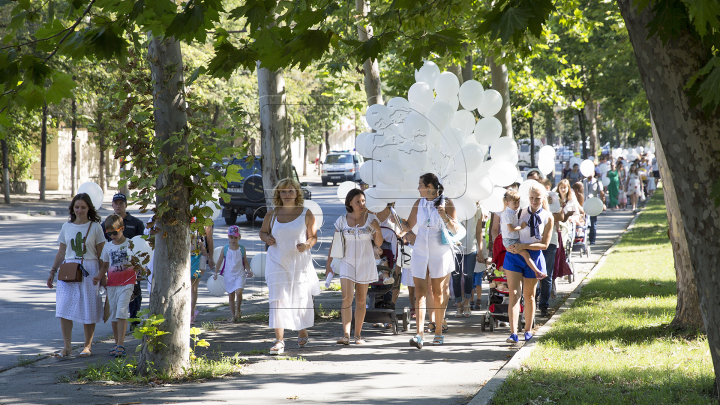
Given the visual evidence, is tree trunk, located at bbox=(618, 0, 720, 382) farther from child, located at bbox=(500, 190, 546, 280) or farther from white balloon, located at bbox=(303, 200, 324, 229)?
white balloon, located at bbox=(303, 200, 324, 229)

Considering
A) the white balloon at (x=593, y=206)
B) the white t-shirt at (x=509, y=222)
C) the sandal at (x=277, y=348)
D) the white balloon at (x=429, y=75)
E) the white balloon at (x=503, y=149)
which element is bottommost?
the sandal at (x=277, y=348)

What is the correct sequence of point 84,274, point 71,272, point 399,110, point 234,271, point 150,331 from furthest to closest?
point 234,271, point 399,110, point 84,274, point 71,272, point 150,331

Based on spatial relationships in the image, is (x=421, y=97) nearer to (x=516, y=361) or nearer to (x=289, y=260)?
(x=289, y=260)

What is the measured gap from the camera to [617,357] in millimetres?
6641

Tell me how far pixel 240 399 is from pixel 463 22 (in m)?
8.80

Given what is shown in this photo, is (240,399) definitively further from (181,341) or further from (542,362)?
(542,362)

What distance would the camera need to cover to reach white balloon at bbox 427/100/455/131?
828 centimetres

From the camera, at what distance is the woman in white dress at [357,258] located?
7.95 m

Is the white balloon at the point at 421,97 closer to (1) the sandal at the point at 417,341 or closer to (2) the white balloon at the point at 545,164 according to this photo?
(1) the sandal at the point at 417,341

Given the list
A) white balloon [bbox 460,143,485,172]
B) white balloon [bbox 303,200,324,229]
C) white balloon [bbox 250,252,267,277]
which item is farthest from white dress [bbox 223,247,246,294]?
white balloon [bbox 460,143,485,172]

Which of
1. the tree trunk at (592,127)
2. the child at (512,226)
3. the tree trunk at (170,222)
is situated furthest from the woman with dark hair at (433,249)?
the tree trunk at (592,127)

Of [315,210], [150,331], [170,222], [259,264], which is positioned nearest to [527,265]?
[315,210]

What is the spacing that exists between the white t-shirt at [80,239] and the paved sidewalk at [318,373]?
1110 mm

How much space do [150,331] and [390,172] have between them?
3462mm
